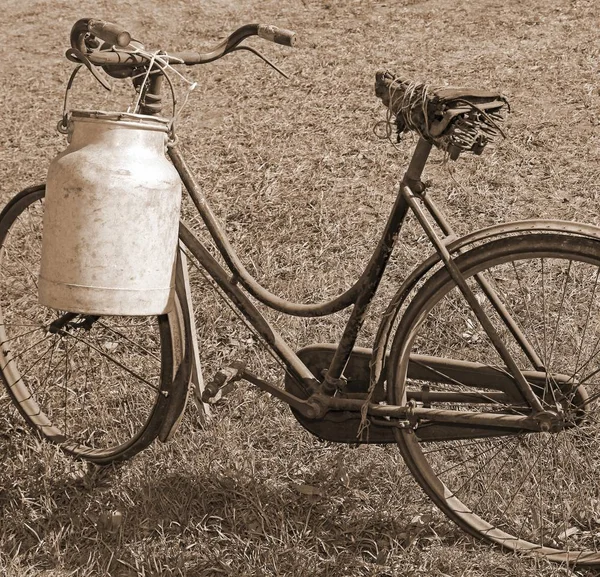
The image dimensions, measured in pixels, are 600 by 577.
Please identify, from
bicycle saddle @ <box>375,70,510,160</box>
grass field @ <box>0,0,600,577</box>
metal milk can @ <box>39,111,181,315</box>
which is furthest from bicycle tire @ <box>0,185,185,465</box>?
bicycle saddle @ <box>375,70,510,160</box>

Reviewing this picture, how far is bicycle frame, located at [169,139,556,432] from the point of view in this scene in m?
2.72

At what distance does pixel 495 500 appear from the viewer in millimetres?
3242

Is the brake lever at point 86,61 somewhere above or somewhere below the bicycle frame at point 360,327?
above

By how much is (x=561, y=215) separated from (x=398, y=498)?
2.34 metres

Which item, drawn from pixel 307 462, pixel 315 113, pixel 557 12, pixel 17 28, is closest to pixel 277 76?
pixel 315 113

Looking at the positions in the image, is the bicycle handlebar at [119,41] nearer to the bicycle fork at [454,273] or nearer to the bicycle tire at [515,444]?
the bicycle fork at [454,273]

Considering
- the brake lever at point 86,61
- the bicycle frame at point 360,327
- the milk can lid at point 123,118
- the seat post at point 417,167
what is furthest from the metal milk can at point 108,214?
the seat post at point 417,167

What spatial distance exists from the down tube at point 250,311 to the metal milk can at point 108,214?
337mm

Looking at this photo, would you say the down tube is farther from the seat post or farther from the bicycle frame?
the seat post

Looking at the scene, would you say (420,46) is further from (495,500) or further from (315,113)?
(495,500)

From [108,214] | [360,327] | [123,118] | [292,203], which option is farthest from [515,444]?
[292,203]

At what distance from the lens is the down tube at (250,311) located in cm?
317

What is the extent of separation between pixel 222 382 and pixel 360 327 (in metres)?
0.56

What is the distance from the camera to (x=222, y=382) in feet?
10.3
